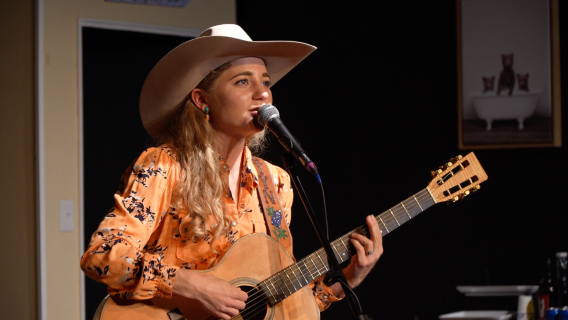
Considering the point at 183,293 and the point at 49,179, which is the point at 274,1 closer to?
the point at 49,179

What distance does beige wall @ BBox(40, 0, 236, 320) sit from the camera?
12.9ft

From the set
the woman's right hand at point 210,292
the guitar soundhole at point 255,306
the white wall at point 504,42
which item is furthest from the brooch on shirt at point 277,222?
the white wall at point 504,42

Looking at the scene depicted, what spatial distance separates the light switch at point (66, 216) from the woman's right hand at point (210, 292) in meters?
2.23

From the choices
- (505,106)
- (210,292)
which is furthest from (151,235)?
(505,106)

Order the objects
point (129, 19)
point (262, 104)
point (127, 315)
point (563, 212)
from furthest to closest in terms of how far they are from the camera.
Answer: point (129, 19), point (563, 212), point (262, 104), point (127, 315)

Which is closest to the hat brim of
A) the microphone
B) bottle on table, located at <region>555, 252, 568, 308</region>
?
the microphone

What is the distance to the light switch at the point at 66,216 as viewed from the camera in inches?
156

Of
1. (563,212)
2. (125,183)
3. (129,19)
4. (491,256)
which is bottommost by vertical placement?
(491,256)

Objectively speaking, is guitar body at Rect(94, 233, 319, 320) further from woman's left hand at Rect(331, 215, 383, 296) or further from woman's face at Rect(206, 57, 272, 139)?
woman's face at Rect(206, 57, 272, 139)

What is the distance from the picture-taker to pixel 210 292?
6.68ft

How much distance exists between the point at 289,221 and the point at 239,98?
623 millimetres

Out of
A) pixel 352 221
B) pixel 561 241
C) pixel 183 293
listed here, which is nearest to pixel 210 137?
pixel 183 293

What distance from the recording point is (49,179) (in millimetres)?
3949

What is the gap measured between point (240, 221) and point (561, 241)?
6.88 ft
